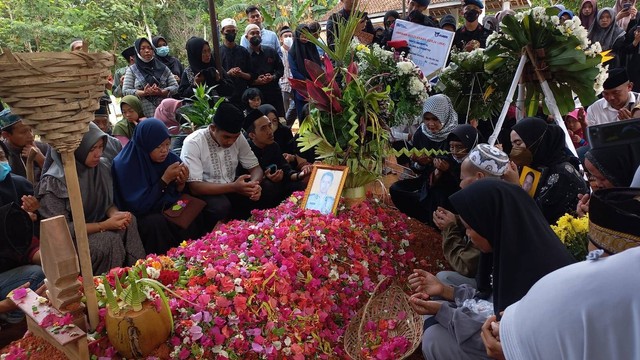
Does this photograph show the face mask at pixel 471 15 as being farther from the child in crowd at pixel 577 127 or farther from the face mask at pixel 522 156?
the face mask at pixel 522 156

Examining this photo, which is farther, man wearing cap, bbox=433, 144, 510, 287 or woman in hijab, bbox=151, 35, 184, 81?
woman in hijab, bbox=151, 35, 184, 81

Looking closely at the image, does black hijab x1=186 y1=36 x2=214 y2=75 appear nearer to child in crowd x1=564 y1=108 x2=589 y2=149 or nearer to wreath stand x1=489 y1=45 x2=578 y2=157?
wreath stand x1=489 y1=45 x2=578 y2=157

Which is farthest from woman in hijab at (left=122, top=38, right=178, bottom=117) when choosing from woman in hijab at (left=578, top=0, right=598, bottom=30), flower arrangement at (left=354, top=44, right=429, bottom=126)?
woman in hijab at (left=578, top=0, right=598, bottom=30)

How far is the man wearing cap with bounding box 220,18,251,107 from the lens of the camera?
23.1 ft

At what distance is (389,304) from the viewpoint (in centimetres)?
283

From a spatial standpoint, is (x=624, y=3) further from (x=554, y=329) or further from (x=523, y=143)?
(x=554, y=329)

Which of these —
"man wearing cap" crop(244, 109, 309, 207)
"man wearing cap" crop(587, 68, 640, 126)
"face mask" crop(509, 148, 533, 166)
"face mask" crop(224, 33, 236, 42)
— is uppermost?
"face mask" crop(224, 33, 236, 42)

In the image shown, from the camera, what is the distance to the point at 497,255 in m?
2.06

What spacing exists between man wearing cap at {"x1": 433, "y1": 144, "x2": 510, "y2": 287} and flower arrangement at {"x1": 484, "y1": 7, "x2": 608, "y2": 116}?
1.06 meters

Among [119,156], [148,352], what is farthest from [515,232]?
[119,156]

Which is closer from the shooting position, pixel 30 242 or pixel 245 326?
pixel 245 326

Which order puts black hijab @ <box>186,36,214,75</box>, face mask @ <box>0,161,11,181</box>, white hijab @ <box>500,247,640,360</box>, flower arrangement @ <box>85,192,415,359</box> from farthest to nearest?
black hijab @ <box>186,36,214,75</box>
face mask @ <box>0,161,11,181</box>
flower arrangement @ <box>85,192,415,359</box>
white hijab @ <box>500,247,640,360</box>

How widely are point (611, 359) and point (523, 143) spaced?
9.14 feet

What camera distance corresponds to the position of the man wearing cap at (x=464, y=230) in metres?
2.91
